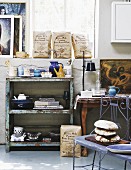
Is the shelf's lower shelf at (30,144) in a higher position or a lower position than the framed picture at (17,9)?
lower

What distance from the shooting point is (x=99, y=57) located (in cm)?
581

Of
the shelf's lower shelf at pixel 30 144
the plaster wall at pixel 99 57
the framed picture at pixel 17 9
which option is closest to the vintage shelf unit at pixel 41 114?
the plaster wall at pixel 99 57

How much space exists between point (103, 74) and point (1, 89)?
1.80 metres

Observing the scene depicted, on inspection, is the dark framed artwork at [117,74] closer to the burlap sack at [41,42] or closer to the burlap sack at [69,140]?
the burlap sack at [41,42]

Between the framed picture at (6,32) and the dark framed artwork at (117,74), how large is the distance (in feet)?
5.46

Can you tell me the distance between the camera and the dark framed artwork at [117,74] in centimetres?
581

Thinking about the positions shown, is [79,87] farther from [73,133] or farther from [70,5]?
[70,5]

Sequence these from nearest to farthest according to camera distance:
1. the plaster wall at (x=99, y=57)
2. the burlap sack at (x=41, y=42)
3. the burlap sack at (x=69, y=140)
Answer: the burlap sack at (x=69, y=140)
the burlap sack at (x=41, y=42)
the plaster wall at (x=99, y=57)

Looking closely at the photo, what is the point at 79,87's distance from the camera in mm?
5824

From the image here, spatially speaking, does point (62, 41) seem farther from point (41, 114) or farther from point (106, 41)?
point (41, 114)

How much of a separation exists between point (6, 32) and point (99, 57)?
1708mm

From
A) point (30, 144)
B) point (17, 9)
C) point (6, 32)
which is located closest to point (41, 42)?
point (6, 32)

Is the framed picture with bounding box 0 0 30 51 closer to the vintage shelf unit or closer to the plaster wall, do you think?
the plaster wall

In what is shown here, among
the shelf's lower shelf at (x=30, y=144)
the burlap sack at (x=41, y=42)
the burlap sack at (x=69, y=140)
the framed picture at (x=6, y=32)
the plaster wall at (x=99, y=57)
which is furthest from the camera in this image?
the framed picture at (x=6, y=32)
